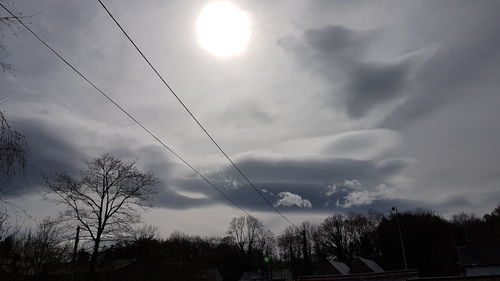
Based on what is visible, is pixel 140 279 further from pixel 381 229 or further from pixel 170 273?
pixel 381 229

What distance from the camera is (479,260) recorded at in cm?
5188

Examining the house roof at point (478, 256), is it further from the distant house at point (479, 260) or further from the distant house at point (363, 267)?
the distant house at point (363, 267)

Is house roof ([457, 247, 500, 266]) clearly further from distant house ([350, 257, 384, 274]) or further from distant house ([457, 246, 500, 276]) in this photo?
distant house ([350, 257, 384, 274])

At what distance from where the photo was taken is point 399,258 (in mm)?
75125

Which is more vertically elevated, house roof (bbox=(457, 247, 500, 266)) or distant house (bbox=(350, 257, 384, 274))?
house roof (bbox=(457, 247, 500, 266))

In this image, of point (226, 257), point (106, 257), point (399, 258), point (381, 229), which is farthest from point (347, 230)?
point (106, 257)

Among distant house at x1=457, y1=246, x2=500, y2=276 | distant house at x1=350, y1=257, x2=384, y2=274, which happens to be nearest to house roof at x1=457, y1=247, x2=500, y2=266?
distant house at x1=457, y1=246, x2=500, y2=276

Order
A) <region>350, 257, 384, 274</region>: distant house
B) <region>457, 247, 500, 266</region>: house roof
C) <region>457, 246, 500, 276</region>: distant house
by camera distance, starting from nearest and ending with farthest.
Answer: <region>457, 246, 500, 276</region>: distant house, <region>457, 247, 500, 266</region>: house roof, <region>350, 257, 384, 274</region>: distant house

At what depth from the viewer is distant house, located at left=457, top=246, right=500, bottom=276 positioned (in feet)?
165

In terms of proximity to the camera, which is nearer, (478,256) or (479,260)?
(479,260)

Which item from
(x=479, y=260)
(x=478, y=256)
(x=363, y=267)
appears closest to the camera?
(x=479, y=260)

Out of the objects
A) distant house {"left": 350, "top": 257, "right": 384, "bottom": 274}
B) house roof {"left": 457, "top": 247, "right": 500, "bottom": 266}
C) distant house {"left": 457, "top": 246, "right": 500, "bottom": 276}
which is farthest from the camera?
distant house {"left": 350, "top": 257, "right": 384, "bottom": 274}

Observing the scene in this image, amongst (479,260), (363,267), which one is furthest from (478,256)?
(363,267)

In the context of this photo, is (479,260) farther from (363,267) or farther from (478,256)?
(363,267)
